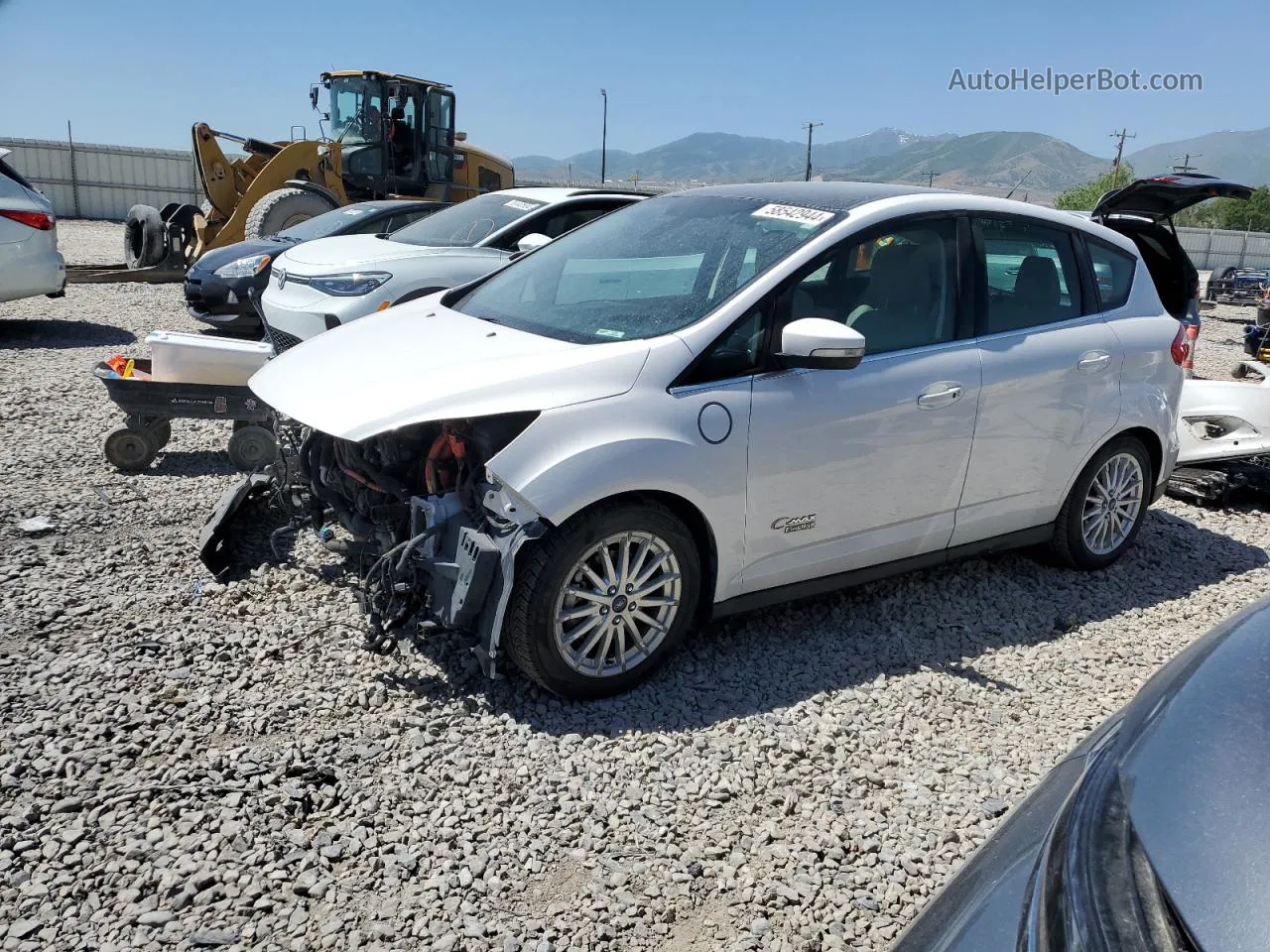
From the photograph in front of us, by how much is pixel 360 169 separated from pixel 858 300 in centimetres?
1360

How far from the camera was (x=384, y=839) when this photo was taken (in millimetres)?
2908

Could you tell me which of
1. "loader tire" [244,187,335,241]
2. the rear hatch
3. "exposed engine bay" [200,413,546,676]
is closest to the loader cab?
"loader tire" [244,187,335,241]

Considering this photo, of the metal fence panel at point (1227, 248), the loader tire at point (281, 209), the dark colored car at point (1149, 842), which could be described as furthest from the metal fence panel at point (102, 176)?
the metal fence panel at point (1227, 248)

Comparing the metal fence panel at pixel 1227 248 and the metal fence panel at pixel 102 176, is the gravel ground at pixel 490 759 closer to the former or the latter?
the metal fence panel at pixel 102 176

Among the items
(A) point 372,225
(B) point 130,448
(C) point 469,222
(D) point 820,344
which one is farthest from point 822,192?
(A) point 372,225

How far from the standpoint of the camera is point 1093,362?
15.5 ft

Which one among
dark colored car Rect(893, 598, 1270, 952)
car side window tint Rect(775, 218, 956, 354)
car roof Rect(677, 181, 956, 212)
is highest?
car roof Rect(677, 181, 956, 212)

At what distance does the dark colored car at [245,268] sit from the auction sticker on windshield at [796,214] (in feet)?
21.6

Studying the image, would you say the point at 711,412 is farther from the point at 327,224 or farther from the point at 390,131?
the point at 390,131

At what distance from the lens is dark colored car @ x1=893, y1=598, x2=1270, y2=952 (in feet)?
4.39

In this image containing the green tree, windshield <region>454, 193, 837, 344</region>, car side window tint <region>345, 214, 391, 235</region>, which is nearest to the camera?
windshield <region>454, 193, 837, 344</region>

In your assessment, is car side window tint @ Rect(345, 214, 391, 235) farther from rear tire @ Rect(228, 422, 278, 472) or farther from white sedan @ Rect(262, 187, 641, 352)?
rear tire @ Rect(228, 422, 278, 472)

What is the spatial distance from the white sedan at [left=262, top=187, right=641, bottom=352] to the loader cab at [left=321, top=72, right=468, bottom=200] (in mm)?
7835

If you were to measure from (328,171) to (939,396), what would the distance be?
13.3 meters
